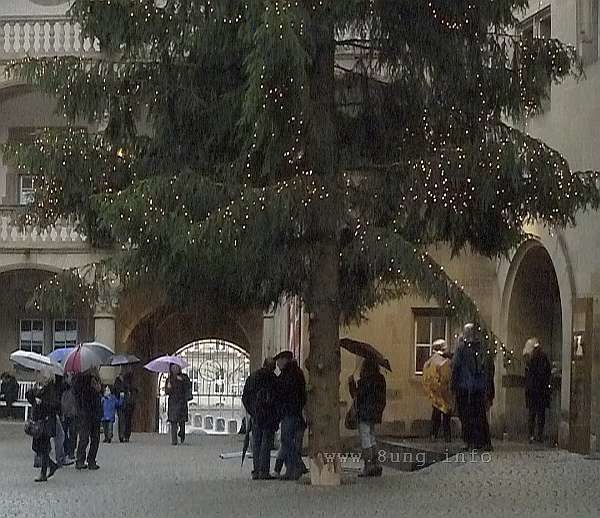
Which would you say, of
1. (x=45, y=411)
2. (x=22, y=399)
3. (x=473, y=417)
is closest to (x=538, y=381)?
(x=473, y=417)

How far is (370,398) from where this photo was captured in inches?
623

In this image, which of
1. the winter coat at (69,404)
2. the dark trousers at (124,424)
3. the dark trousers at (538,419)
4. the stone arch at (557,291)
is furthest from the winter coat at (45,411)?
the dark trousers at (124,424)

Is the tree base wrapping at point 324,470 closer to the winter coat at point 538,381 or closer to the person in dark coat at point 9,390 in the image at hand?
Result: the winter coat at point 538,381

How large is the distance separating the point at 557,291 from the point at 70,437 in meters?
8.55

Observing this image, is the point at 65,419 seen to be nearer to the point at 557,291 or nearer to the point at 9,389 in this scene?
the point at 557,291

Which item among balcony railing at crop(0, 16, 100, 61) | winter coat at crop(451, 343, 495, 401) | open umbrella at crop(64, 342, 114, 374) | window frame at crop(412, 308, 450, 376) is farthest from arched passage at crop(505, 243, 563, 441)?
balcony railing at crop(0, 16, 100, 61)

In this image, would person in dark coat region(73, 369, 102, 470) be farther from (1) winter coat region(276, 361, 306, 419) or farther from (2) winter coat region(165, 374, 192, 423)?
(2) winter coat region(165, 374, 192, 423)

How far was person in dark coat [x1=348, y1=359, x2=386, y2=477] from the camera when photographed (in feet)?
51.7

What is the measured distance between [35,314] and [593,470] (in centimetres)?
2048

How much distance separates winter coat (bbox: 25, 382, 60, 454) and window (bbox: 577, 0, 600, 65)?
8428 mm

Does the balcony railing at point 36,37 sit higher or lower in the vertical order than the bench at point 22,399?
higher

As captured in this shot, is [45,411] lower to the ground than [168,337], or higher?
lower

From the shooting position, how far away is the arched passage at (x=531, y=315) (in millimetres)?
22562

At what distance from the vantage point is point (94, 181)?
1473 cm
